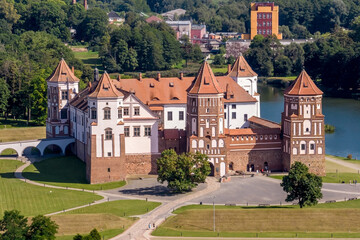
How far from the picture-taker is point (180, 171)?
100125mm

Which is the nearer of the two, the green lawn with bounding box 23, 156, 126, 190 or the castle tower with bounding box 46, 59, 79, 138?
the green lawn with bounding box 23, 156, 126, 190

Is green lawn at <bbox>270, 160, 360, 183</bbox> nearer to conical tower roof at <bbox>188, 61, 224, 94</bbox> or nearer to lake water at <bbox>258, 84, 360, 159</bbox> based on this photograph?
lake water at <bbox>258, 84, 360, 159</bbox>

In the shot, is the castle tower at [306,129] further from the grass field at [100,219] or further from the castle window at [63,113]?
the castle window at [63,113]

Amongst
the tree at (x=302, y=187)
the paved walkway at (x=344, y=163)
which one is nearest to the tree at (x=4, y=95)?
the paved walkway at (x=344, y=163)

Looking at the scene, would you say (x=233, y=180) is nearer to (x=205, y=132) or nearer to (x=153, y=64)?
(x=205, y=132)

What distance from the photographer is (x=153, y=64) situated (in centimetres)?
19550

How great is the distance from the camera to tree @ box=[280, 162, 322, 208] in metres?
93.1

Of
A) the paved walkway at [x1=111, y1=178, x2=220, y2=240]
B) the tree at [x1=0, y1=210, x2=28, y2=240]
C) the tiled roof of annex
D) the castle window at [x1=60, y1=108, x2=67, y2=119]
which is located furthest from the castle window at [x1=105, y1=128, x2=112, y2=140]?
the tree at [x1=0, y1=210, x2=28, y2=240]

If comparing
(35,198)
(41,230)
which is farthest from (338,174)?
(41,230)

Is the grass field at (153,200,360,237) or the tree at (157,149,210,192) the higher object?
the tree at (157,149,210,192)

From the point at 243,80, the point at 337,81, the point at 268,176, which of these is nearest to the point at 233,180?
the point at 268,176

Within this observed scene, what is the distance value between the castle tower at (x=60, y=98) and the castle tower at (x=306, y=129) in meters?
29.2

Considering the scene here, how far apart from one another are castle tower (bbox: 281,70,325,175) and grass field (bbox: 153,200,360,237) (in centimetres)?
1538

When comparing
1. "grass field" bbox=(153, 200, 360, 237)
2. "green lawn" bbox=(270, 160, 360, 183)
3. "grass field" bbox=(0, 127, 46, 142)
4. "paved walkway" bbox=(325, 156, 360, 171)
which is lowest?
"grass field" bbox=(153, 200, 360, 237)
